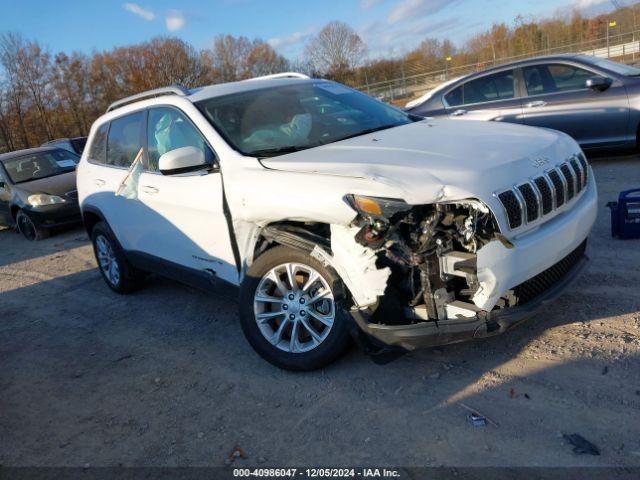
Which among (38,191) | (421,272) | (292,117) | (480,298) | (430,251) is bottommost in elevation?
(480,298)

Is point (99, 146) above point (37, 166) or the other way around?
above

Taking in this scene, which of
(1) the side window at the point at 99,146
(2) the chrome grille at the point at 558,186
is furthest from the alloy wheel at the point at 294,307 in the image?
(1) the side window at the point at 99,146

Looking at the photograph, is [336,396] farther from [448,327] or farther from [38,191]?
[38,191]

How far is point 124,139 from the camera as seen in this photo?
5.12 meters

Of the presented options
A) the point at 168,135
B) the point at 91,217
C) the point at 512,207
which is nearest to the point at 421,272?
the point at 512,207

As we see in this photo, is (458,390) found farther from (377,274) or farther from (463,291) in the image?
(377,274)

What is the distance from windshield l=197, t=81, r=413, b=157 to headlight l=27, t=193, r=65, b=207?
6.82 metres

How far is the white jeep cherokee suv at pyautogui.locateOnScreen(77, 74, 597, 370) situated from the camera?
9.47ft

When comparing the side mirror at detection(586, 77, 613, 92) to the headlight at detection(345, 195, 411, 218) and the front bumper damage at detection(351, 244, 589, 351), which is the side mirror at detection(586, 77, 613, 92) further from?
the headlight at detection(345, 195, 411, 218)

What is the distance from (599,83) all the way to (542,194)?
551cm

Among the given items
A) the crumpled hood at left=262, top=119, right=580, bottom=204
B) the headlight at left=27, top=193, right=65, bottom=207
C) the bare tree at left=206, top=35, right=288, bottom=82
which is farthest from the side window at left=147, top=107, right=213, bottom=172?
the bare tree at left=206, top=35, right=288, bottom=82

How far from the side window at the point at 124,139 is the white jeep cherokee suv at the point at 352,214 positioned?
15 cm

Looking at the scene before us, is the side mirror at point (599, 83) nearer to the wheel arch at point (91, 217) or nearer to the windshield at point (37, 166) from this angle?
the wheel arch at point (91, 217)

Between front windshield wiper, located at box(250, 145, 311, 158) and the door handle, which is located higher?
front windshield wiper, located at box(250, 145, 311, 158)
